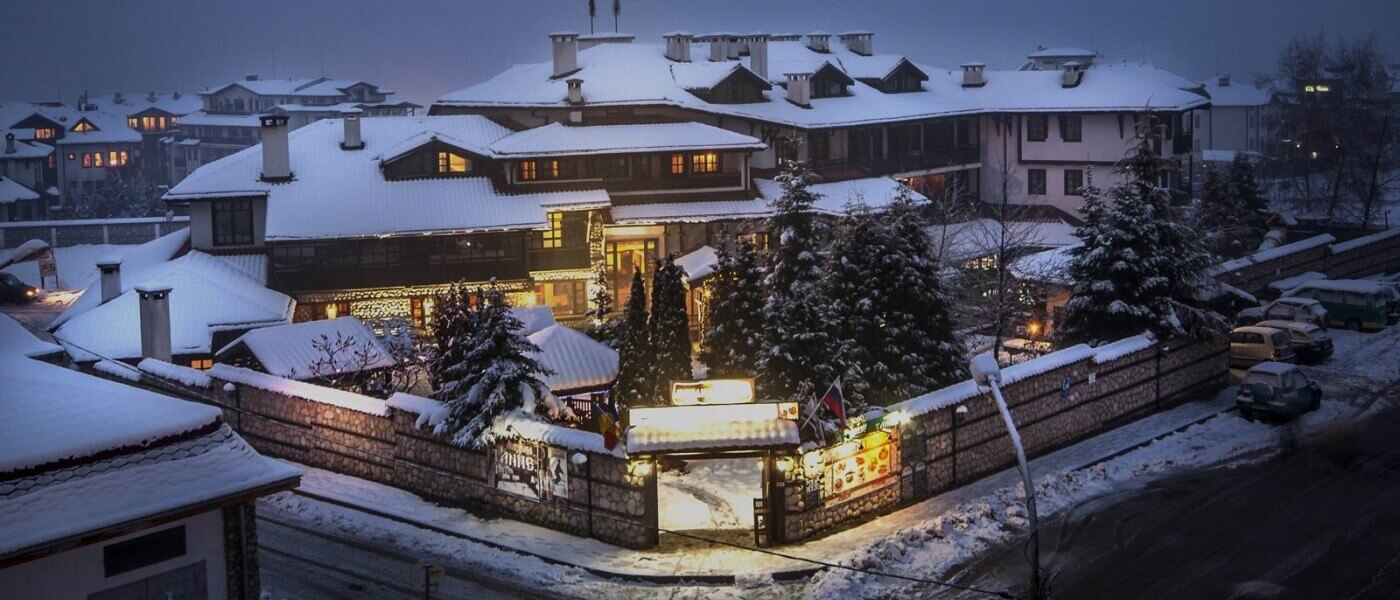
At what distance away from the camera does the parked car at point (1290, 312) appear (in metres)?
45.3

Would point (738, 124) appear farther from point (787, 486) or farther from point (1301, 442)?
point (787, 486)

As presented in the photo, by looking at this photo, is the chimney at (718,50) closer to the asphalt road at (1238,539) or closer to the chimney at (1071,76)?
the chimney at (1071,76)

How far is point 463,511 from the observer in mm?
29891

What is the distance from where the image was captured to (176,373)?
37.2 m

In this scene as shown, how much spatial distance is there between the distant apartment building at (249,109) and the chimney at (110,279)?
73739 mm

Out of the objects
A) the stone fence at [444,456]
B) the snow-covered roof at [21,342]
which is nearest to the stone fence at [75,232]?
the stone fence at [444,456]

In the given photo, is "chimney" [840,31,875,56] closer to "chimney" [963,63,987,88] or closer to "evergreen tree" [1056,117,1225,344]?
"chimney" [963,63,987,88]

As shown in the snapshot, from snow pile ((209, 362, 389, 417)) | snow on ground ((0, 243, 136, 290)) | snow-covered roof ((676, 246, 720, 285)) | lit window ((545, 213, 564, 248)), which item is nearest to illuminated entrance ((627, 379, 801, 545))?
snow pile ((209, 362, 389, 417))

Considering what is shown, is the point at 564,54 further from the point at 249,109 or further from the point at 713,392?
the point at 249,109

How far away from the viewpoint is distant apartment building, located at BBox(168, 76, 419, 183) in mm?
125062

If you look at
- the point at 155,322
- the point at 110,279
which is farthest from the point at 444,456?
the point at 110,279

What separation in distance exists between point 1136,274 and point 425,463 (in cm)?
1957

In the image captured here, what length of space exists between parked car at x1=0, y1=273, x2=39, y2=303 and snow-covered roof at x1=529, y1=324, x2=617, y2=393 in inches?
1296

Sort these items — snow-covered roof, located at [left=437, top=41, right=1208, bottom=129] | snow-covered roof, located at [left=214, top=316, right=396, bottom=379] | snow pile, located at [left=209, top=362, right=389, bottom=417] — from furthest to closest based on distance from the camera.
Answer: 1. snow-covered roof, located at [left=437, top=41, right=1208, bottom=129]
2. snow-covered roof, located at [left=214, top=316, right=396, bottom=379]
3. snow pile, located at [left=209, top=362, right=389, bottom=417]
